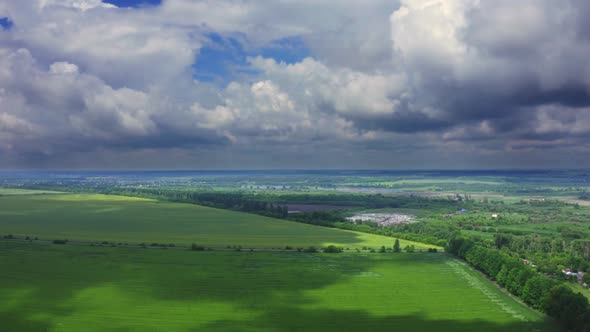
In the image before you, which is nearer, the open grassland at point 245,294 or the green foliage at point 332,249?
the open grassland at point 245,294

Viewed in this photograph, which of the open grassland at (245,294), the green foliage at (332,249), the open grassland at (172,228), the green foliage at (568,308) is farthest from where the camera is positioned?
the open grassland at (172,228)

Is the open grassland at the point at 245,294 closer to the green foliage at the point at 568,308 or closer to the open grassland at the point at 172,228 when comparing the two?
the green foliage at the point at 568,308

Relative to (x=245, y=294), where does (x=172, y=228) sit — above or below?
above

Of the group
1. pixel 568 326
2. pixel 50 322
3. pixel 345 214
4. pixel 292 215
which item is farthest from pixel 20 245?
pixel 345 214

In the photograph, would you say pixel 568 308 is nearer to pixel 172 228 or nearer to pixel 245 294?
pixel 245 294

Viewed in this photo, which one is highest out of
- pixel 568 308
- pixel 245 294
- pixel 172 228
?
pixel 568 308

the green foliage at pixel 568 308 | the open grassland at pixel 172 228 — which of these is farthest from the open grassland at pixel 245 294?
the open grassland at pixel 172 228

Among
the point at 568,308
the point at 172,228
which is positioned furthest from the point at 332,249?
the point at 172,228
